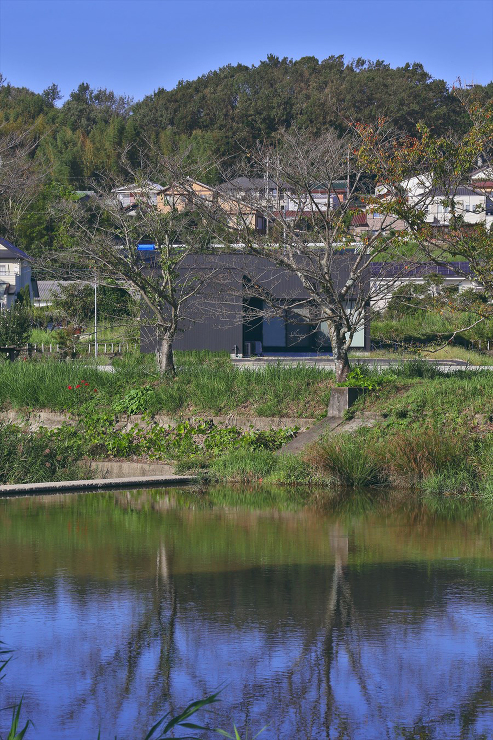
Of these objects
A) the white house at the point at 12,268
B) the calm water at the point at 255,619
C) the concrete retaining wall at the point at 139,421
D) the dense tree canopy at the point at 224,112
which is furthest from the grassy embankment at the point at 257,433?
the dense tree canopy at the point at 224,112

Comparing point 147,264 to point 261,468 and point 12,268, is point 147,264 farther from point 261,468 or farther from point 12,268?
point 12,268

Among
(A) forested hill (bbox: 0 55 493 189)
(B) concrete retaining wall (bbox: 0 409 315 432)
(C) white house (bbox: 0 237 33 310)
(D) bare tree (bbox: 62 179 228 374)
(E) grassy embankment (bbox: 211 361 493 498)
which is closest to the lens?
(E) grassy embankment (bbox: 211 361 493 498)

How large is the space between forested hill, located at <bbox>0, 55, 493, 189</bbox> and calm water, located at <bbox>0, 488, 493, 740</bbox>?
6770 cm

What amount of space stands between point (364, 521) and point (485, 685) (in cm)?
669

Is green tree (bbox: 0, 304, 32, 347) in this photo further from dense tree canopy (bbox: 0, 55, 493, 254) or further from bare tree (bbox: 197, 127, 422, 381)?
dense tree canopy (bbox: 0, 55, 493, 254)

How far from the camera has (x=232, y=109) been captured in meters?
109

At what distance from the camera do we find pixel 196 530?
1288 centimetres

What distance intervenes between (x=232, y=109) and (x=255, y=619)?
4145 inches

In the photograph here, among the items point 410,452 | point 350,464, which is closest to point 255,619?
point 350,464

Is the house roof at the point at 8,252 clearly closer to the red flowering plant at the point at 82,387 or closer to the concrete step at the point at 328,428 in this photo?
the red flowering plant at the point at 82,387

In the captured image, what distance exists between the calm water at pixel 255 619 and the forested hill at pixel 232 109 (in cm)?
6770

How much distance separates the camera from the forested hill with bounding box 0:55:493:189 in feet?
295

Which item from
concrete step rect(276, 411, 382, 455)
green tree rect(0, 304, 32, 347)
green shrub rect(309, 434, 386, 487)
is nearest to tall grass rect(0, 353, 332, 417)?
concrete step rect(276, 411, 382, 455)

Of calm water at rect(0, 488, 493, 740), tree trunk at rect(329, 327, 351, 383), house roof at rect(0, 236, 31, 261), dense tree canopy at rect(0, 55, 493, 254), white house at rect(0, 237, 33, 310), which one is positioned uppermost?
dense tree canopy at rect(0, 55, 493, 254)
